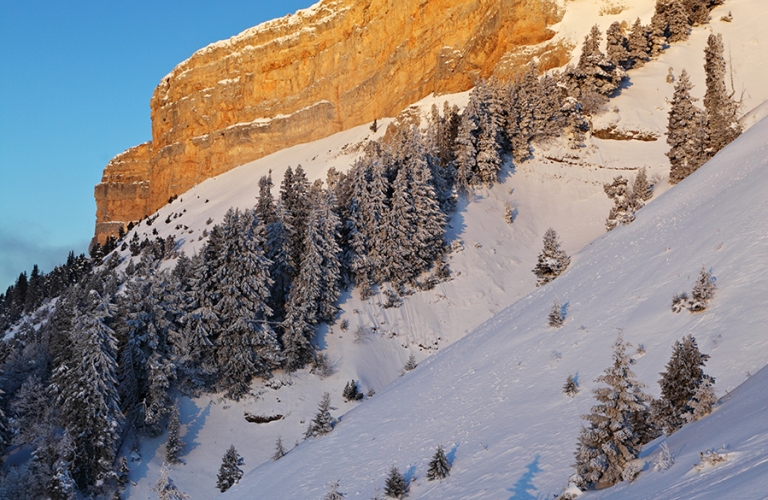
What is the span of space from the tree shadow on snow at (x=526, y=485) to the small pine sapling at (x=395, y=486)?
12.1 feet

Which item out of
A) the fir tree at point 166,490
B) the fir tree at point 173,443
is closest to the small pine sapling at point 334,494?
the fir tree at point 166,490

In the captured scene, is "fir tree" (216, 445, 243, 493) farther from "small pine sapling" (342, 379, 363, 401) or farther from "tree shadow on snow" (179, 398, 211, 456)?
"small pine sapling" (342, 379, 363, 401)

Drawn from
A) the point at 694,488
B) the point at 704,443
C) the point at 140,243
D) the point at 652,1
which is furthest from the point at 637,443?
the point at 652,1

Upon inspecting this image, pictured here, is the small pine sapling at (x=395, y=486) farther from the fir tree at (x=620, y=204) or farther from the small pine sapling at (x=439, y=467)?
the fir tree at (x=620, y=204)

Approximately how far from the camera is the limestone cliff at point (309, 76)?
246ft

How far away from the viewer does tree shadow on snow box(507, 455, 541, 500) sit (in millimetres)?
11570

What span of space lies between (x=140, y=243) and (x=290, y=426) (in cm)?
4090

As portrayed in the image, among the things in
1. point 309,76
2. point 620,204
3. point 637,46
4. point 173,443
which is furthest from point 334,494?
point 309,76

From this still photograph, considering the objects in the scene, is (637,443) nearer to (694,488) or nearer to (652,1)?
(694,488)

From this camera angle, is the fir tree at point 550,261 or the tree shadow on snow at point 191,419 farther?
the fir tree at point 550,261

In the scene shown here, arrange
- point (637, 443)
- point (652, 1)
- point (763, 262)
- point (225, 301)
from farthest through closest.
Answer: point (652, 1) → point (225, 301) → point (763, 262) → point (637, 443)

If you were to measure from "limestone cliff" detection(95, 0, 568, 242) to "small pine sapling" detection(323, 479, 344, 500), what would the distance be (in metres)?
62.2

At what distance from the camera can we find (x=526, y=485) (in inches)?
473

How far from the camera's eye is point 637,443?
1070cm
